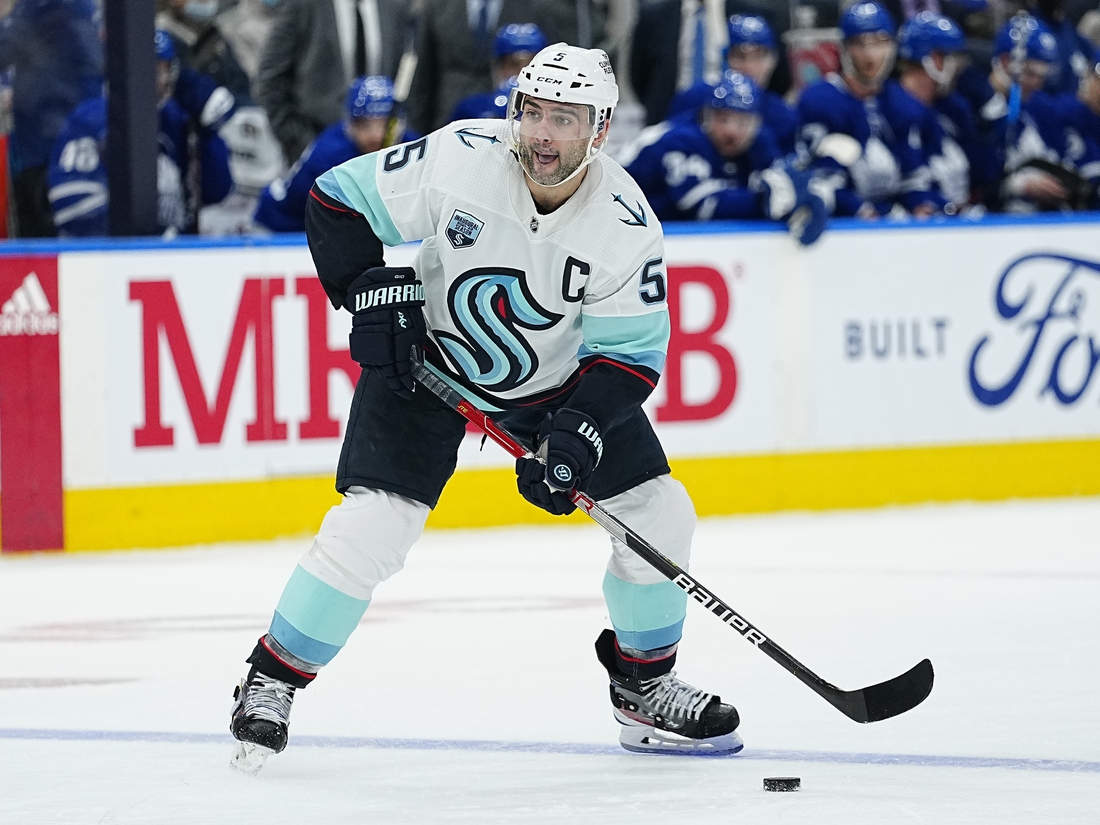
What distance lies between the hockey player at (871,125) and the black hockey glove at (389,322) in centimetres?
390

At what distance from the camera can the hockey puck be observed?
2965mm

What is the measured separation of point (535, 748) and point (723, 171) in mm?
3701

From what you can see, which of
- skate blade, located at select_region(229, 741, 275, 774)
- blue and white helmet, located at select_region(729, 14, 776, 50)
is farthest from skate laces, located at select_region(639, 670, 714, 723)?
blue and white helmet, located at select_region(729, 14, 776, 50)

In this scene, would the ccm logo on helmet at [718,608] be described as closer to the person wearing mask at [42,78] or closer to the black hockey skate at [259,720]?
the black hockey skate at [259,720]

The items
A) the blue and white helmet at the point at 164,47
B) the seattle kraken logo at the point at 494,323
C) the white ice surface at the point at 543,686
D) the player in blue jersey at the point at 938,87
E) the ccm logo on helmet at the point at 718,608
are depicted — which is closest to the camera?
the white ice surface at the point at 543,686

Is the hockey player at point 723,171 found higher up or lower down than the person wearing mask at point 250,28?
lower down

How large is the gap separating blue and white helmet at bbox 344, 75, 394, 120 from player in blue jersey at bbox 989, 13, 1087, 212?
2.56m

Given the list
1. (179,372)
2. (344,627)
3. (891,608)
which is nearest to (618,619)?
(344,627)

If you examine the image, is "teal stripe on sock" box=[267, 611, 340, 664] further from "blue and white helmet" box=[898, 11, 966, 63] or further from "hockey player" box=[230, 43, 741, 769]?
"blue and white helmet" box=[898, 11, 966, 63]

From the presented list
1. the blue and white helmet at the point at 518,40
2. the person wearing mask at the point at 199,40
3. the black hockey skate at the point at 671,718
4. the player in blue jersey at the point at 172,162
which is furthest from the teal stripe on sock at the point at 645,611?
the person wearing mask at the point at 199,40

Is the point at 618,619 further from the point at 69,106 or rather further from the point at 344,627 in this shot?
the point at 69,106

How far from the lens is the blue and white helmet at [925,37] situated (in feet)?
23.9

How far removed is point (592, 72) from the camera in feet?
10.1

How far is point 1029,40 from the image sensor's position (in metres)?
7.67
